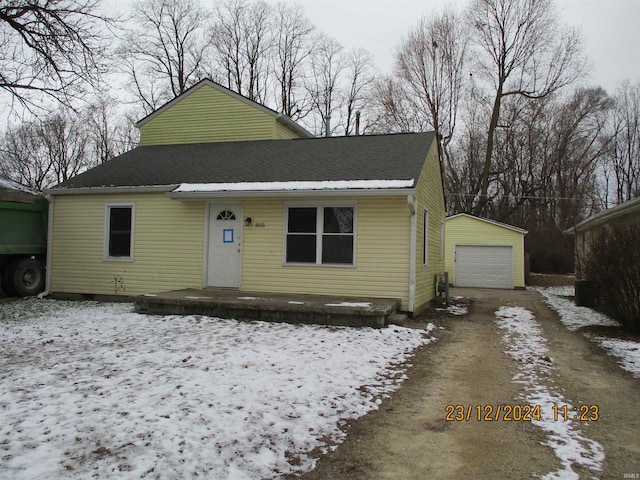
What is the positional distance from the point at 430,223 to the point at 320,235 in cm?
351

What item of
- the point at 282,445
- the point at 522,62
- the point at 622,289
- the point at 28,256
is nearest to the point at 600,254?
the point at 622,289

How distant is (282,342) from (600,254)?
6.61m

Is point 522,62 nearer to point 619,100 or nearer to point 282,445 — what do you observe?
point 619,100

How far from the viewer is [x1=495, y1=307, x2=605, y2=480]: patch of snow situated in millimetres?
3471

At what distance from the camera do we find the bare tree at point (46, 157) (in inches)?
1287

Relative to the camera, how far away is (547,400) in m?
4.87

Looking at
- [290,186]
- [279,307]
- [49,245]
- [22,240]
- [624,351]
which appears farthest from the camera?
[49,245]

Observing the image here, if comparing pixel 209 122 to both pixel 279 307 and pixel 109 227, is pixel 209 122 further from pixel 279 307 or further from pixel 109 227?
pixel 279 307

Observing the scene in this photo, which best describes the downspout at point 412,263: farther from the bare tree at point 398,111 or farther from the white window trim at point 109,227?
the bare tree at point 398,111

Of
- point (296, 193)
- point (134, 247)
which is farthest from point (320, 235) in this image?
point (134, 247)

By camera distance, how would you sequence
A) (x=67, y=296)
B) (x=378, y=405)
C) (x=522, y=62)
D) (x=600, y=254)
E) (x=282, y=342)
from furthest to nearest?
(x=522, y=62) → (x=67, y=296) → (x=600, y=254) → (x=282, y=342) → (x=378, y=405)

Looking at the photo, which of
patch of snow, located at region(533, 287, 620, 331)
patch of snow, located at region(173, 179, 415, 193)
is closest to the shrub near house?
patch of snow, located at region(533, 287, 620, 331)

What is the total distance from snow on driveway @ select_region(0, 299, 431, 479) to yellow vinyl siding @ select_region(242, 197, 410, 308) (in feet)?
5.85

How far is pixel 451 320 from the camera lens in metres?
10.2
